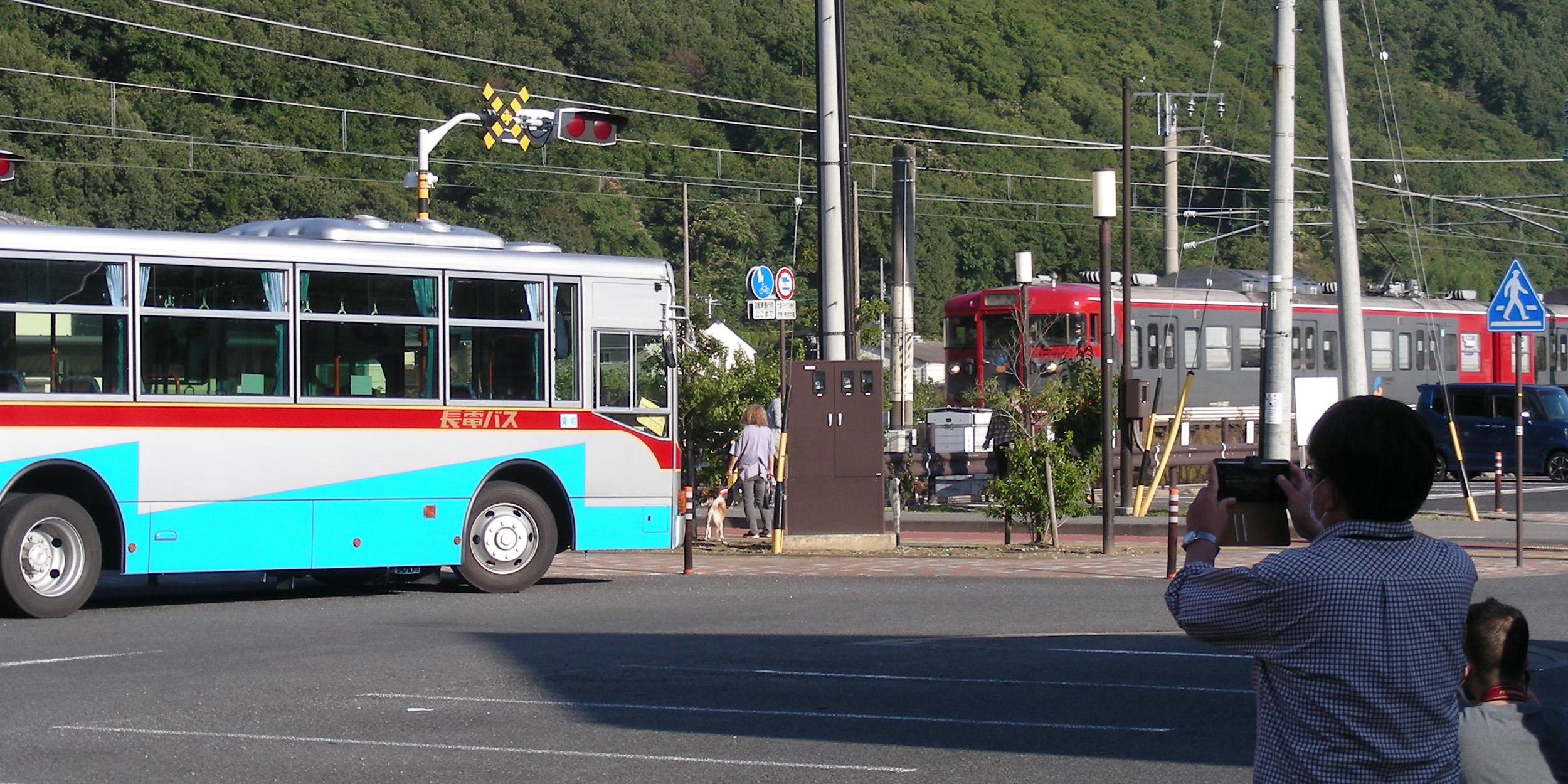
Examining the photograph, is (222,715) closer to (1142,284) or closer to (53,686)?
(53,686)

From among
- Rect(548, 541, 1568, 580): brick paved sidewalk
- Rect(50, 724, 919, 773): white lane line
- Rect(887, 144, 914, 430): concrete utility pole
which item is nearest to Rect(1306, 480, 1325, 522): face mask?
Rect(50, 724, 919, 773): white lane line

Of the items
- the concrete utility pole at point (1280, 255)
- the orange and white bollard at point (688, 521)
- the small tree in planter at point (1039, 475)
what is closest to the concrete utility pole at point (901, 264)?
the small tree in planter at point (1039, 475)

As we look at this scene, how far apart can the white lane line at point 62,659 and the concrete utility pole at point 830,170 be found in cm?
992

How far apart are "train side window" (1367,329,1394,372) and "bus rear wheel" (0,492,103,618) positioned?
1228 inches

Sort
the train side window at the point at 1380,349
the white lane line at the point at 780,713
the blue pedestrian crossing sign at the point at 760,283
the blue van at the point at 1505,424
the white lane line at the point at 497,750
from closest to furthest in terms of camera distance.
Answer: the white lane line at the point at 497,750, the white lane line at the point at 780,713, the blue pedestrian crossing sign at the point at 760,283, the blue van at the point at 1505,424, the train side window at the point at 1380,349

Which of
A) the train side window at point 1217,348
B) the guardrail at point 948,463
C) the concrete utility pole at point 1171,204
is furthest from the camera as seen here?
the concrete utility pole at point 1171,204

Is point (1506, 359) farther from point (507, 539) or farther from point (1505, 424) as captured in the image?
point (507, 539)

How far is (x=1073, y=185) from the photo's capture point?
97.9 metres

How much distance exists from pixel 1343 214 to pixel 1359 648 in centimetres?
1617

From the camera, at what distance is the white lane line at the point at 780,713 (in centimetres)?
852

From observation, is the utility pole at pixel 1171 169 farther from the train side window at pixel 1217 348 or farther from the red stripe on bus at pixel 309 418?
the red stripe on bus at pixel 309 418

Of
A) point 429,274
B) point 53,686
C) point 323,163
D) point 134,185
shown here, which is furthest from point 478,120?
point 323,163

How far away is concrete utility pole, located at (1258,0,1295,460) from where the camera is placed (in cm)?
1908

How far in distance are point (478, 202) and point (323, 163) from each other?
6.82 metres
